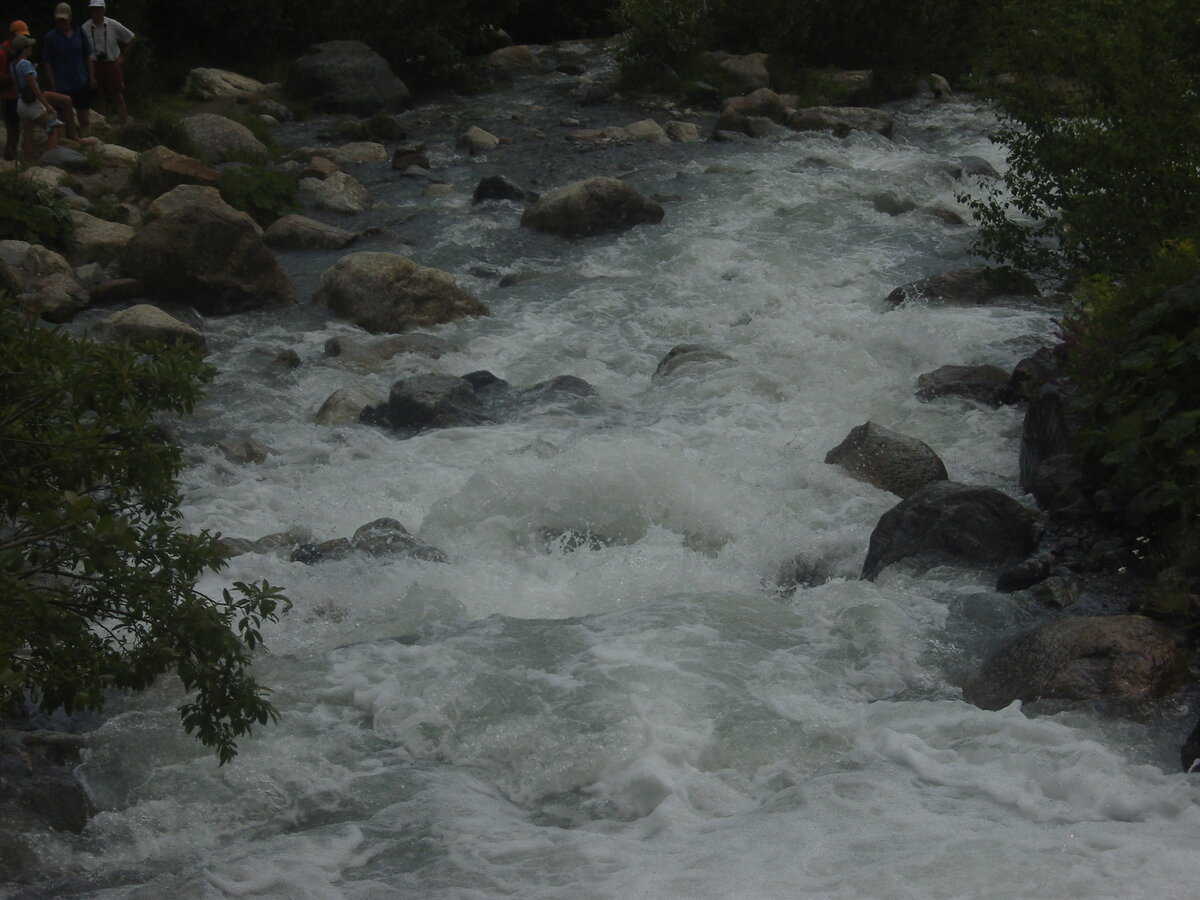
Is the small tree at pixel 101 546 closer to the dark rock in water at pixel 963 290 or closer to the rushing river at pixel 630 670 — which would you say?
the rushing river at pixel 630 670

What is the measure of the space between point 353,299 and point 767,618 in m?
6.69

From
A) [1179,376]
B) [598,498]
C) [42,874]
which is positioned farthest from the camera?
[598,498]

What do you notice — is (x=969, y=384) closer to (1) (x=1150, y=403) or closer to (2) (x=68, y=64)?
(1) (x=1150, y=403)

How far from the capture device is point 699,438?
31.8ft

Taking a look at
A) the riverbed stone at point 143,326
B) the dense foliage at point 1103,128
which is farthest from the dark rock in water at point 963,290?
the riverbed stone at point 143,326

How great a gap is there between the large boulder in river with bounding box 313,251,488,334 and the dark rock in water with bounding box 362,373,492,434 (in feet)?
6.59

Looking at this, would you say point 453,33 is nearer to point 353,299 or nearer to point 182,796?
point 353,299

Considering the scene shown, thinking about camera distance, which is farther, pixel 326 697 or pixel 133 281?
pixel 133 281

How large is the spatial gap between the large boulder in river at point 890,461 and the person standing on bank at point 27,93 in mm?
10083

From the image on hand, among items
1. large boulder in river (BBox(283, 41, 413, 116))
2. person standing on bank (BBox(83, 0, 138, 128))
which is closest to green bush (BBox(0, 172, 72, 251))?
person standing on bank (BBox(83, 0, 138, 128))

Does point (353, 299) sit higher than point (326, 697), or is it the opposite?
point (353, 299)

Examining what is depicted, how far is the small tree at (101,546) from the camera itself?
14.2 feet

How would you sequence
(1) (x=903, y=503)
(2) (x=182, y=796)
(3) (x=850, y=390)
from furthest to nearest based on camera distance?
(3) (x=850, y=390) → (1) (x=903, y=503) → (2) (x=182, y=796)

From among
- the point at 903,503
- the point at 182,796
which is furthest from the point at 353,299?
the point at 182,796
